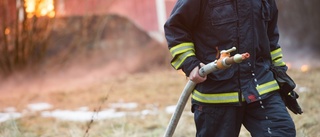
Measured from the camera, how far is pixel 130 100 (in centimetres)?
786

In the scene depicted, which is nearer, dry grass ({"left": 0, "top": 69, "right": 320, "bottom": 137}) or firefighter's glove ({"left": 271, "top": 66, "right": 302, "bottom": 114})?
firefighter's glove ({"left": 271, "top": 66, "right": 302, "bottom": 114})

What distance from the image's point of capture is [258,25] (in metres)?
2.99

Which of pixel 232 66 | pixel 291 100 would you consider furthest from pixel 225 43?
pixel 291 100

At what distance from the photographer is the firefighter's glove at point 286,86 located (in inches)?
117

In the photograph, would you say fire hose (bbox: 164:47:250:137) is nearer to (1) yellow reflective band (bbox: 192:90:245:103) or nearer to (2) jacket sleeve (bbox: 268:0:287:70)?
(1) yellow reflective band (bbox: 192:90:245:103)

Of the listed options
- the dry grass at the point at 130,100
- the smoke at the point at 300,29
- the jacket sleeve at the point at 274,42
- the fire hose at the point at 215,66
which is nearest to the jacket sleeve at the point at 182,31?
the fire hose at the point at 215,66

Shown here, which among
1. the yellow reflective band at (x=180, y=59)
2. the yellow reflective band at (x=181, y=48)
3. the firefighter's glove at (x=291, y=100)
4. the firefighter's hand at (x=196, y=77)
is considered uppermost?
the yellow reflective band at (x=181, y=48)

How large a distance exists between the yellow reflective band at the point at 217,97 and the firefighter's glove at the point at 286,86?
29cm

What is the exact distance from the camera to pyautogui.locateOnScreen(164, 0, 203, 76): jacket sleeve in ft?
9.73

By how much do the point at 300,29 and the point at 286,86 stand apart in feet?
40.1

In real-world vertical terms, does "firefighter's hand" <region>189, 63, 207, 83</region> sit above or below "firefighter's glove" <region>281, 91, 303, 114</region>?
above

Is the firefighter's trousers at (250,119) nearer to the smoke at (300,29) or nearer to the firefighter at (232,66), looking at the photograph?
the firefighter at (232,66)

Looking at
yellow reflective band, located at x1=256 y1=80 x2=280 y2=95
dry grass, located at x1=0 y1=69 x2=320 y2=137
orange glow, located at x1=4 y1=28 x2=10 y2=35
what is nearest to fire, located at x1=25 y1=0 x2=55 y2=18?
orange glow, located at x1=4 y1=28 x2=10 y2=35

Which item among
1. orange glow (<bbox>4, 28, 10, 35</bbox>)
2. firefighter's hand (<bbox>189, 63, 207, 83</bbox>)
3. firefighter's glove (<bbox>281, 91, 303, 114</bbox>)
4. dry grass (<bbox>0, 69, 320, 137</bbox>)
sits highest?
firefighter's hand (<bbox>189, 63, 207, 83</bbox>)
